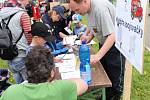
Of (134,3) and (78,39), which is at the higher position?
(134,3)

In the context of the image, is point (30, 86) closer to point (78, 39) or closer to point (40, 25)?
point (40, 25)

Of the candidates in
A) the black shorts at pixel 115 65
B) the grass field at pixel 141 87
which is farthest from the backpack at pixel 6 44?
the grass field at pixel 141 87

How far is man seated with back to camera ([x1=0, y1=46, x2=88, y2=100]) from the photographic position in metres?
2.19

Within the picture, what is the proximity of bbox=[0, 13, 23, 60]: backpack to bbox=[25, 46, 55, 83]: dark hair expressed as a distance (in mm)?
1602

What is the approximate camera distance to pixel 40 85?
2199mm

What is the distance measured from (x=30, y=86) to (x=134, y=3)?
934 mm

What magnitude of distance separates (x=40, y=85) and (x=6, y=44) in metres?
1.76

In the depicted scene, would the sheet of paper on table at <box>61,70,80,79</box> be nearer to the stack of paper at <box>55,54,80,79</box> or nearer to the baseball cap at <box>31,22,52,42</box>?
the stack of paper at <box>55,54,80,79</box>

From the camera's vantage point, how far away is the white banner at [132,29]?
2.30 meters

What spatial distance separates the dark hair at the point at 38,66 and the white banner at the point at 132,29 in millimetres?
609

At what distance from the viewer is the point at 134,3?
2.39m

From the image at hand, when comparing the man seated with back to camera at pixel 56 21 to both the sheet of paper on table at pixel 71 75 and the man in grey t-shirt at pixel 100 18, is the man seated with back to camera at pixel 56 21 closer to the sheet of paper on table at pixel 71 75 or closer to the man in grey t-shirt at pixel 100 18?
the man in grey t-shirt at pixel 100 18

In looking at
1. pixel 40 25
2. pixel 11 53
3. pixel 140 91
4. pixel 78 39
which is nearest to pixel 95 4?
pixel 40 25

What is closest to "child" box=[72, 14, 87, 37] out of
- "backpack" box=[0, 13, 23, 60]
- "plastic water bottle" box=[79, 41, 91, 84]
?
"backpack" box=[0, 13, 23, 60]
